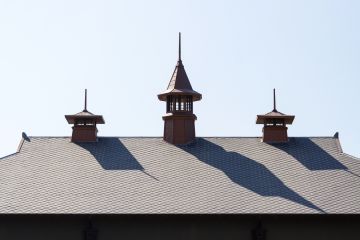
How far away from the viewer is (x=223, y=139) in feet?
101

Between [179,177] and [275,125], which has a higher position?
[275,125]

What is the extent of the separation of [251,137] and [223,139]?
50.5 inches

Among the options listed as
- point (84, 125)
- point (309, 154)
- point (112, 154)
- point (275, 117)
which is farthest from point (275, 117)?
point (84, 125)

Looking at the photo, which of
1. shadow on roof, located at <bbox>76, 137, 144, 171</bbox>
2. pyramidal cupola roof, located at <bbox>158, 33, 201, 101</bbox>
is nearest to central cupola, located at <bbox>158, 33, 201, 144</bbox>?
pyramidal cupola roof, located at <bbox>158, 33, 201, 101</bbox>

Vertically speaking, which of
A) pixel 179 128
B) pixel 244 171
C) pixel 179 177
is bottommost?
pixel 179 177

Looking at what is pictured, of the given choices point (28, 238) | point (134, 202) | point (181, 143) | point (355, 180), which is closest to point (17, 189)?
point (28, 238)

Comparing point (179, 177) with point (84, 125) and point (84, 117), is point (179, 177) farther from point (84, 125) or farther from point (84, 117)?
point (84, 117)

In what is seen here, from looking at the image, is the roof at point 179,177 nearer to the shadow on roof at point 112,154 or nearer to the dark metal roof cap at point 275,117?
the shadow on roof at point 112,154

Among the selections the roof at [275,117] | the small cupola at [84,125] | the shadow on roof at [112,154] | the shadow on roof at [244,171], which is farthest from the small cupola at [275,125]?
the small cupola at [84,125]

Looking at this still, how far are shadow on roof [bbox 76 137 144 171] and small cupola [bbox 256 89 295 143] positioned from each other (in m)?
6.11

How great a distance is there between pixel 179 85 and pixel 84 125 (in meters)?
4.69

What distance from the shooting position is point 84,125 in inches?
1229

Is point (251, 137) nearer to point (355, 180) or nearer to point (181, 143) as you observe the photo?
point (181, 143)

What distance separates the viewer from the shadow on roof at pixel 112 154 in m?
28.1
